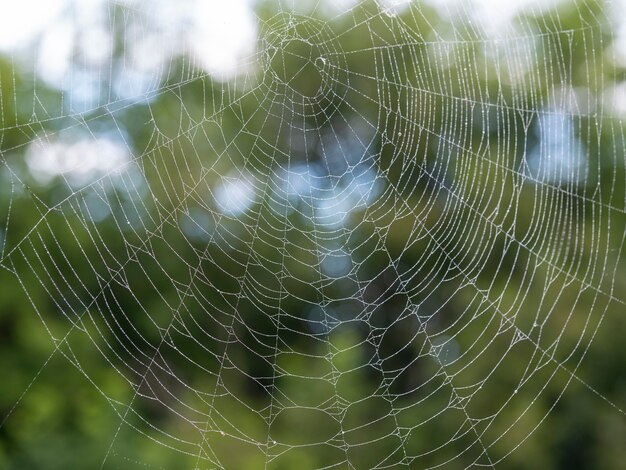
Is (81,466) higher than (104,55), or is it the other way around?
(104,55)

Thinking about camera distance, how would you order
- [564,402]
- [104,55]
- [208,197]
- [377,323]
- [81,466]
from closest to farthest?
[104,55], [208,197], [81,466], [564,402], [377,323]

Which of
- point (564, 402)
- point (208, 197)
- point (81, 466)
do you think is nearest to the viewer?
point (208, 197)

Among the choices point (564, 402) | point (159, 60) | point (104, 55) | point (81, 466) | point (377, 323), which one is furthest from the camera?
point (377, 323)

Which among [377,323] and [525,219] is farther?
[377,323]

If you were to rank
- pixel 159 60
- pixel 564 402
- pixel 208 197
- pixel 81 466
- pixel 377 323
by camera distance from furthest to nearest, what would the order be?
pixel 377 323 → pixel 564 402 → pixel 81 466 → pixel 208 197 → pixel 159 60

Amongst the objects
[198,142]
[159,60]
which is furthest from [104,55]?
[198,142]

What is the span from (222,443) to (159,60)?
5.13m

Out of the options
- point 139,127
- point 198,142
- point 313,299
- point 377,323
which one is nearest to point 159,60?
point 139,127

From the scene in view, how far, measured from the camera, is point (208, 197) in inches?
320

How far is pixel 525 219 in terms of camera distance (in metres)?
8.90

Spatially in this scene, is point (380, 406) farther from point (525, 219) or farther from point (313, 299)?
point (525, 219)

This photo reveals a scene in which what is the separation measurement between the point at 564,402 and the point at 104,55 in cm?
696

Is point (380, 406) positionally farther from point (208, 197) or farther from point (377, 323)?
point (208, 197)

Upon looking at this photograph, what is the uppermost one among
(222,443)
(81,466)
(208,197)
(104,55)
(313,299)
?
(104,55)
